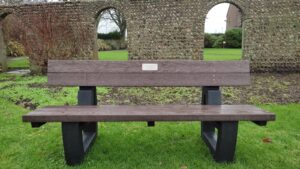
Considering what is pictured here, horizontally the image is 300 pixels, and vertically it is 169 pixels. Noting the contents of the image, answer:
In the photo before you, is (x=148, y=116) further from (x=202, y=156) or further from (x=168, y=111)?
(x=202, y=156)

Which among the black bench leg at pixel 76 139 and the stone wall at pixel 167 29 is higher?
the stone wall at pixel 167 29

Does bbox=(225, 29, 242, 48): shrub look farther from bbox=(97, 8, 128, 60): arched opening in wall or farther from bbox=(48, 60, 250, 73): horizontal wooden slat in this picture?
bbox=(48, 60, 250, 73): horizontal wooden slat

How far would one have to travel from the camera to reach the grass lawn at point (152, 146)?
9.66 feet

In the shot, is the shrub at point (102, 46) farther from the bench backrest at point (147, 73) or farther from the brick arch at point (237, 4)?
the bench backrest at point (147, 73)

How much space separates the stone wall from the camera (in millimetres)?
9797

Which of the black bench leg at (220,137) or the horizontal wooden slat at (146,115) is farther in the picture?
the black bench leg at (220,137)

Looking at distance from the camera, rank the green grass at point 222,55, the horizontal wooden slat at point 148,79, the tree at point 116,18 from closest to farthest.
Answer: the horizontal wooden slat at point 148,79, the green grass at point 222,55, the tree at point 116,18

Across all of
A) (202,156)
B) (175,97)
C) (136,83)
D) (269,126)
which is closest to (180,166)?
(202,156)

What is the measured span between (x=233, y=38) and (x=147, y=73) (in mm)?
27198

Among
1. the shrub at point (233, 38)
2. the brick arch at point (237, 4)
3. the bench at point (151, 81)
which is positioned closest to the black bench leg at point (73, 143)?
the bench at point (151, 81)

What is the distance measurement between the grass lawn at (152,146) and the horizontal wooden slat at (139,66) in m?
0.96

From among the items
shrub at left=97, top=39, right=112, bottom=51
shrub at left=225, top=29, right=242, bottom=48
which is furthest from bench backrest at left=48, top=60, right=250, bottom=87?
shrub at left=225, top=29, right=242, bottom=48

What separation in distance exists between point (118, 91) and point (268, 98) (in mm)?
3586

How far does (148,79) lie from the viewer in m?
3.27
